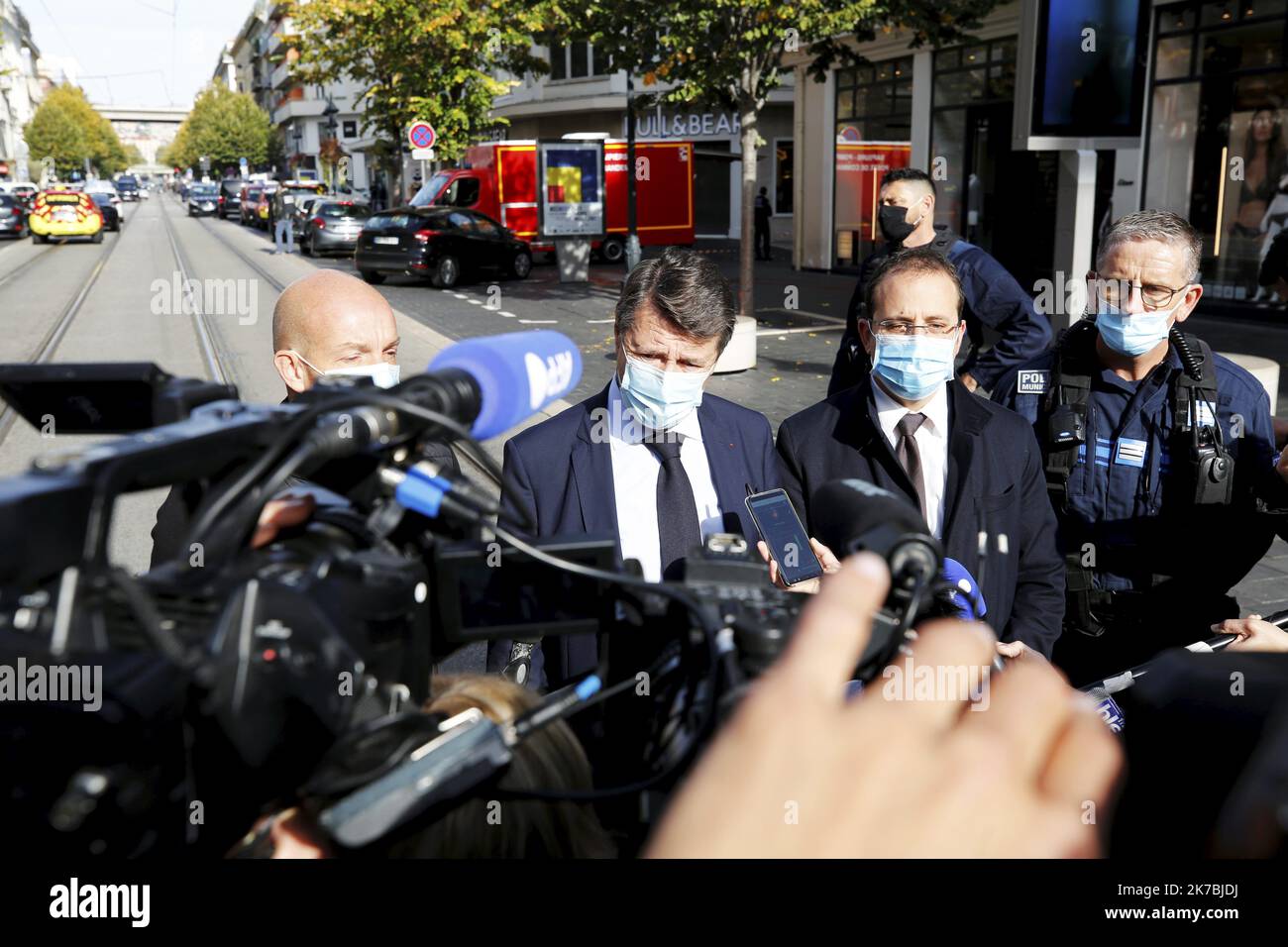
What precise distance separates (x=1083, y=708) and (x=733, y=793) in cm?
25

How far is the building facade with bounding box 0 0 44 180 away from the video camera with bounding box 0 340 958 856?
87.2 meters

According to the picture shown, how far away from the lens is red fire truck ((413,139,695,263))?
26.5 metres

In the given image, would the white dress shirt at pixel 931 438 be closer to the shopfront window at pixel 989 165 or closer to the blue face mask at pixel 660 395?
the blue face mask at pixel 660 395

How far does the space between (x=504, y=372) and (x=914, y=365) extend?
225 cm

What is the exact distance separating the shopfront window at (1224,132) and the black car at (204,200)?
196 feet

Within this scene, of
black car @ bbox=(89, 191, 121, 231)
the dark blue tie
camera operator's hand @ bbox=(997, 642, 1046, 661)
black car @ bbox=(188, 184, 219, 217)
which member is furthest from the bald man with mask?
black car @ bbox=(188, 184, 219, 217)

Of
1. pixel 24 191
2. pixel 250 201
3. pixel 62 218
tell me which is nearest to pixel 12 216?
pixel 62 218

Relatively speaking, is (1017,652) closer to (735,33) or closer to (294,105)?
(735,33)

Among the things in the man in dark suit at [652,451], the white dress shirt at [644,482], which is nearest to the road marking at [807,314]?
the man in dark suit at [652,451]
